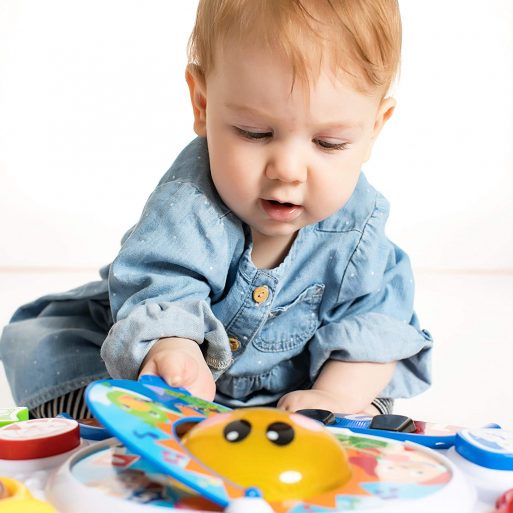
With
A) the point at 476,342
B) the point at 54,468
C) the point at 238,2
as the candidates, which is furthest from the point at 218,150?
the point at 476,342

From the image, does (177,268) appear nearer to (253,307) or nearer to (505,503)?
(253,307)

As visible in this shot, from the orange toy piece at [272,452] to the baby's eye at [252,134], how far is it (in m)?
0.32

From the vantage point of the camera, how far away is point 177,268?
2.92 ft

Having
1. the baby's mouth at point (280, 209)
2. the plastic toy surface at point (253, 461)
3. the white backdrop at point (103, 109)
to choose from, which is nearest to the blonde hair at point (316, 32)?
the baby's mouth at point (280, 209)

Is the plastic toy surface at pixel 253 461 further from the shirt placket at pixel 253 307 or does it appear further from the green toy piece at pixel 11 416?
the shirt placket at pixel 253 307

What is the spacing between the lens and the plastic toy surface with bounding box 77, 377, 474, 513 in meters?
0.48

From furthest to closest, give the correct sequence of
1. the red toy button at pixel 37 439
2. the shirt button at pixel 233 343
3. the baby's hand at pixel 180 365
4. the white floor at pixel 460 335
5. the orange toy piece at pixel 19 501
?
1. the white floor at pixel 460 335
2. the shirt button at pixel 233 343
3. the baby's hand at pixel 180 365
4. the red toy button at pixel 37 439
5. the orange toy piece at pixel 19 501

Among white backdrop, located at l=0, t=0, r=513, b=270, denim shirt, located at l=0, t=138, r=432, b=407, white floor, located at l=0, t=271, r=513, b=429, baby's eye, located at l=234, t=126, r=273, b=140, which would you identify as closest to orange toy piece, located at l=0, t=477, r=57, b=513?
denim shirt, located at l=0, t=138, r=432, b=407

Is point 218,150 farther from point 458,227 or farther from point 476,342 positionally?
point 458,227

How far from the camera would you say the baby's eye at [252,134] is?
0.80 m

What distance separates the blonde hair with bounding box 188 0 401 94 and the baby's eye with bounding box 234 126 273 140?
61 mm

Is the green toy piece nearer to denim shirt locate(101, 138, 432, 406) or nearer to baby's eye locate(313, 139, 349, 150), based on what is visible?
denim shirt locate(101, 138, 432, 406)

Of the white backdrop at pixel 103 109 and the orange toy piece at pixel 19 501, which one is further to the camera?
the white backdrop at pixel 103 109

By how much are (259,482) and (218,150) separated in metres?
0.42
